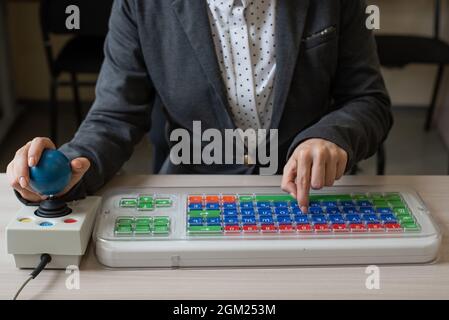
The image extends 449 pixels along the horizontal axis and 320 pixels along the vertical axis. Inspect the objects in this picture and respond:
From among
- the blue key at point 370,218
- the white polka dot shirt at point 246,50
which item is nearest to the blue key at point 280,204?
the blue key at point 370,218

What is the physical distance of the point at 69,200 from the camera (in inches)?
31.8

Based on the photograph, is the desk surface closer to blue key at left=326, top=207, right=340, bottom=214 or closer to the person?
blue key at left=326, top=207, right=340, bottom=214

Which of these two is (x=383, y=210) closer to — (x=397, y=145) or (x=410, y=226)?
(x=410, y=226)

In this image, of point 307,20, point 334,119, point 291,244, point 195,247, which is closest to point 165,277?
point 195,247

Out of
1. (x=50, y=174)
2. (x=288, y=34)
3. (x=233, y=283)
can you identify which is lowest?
(x=233, y=283)

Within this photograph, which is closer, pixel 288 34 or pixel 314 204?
pixel 314 204

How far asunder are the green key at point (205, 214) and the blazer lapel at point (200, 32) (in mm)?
313

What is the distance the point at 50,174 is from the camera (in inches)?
29.2

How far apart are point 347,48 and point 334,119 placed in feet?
0.55

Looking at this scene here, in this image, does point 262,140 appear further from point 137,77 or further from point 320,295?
point 320,295

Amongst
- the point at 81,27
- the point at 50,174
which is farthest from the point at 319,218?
the point at 81,27

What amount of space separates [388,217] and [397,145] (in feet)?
6.23
